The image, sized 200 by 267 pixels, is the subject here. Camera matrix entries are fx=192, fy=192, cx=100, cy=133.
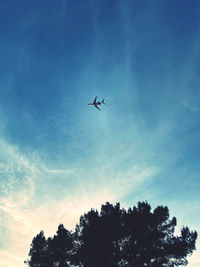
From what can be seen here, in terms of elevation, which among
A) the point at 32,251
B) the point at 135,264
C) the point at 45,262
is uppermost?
the point at 32,251

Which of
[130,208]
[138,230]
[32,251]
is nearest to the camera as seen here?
[138,230]

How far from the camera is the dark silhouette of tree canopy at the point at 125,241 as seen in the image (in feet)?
85.1

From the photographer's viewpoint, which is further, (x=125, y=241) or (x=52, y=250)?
(x=52, y=250)

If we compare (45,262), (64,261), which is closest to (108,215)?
(64,261)

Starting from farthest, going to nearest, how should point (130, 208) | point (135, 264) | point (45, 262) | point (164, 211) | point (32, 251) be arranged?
point (32, 251) → point (45, 262) → point (130, 208) → point (164, 211) → point (135, 264)

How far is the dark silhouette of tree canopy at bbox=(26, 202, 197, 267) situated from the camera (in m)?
26.0

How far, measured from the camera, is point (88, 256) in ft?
90.1

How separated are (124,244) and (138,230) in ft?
10.0

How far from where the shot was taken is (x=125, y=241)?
2817cm

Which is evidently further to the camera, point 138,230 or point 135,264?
point 138,230

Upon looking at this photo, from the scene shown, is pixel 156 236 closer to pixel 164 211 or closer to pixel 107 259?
pixel 164 211

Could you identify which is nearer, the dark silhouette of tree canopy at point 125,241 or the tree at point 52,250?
the dark silhouette of tree canopy at point 125,241

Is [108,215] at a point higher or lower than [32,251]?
higher

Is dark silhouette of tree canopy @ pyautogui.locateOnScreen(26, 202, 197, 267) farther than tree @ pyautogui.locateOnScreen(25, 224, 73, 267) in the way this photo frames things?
No
